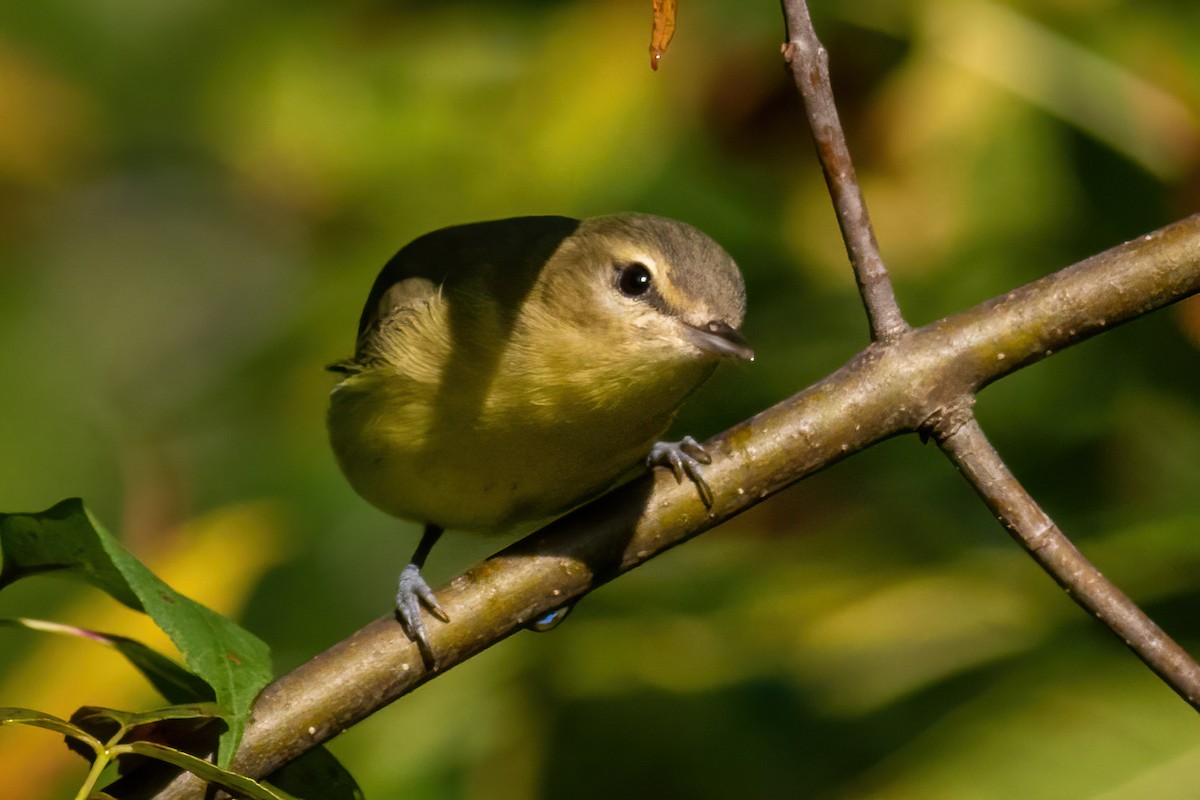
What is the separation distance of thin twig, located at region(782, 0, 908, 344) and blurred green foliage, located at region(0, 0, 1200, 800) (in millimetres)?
886

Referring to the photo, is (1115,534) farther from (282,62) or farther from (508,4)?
(282,62)

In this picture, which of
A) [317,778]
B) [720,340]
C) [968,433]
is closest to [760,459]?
[968,433]

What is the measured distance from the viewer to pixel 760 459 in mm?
2605

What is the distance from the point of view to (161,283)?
7.60m

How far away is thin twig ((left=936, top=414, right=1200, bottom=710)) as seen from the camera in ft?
6.81

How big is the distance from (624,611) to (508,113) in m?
1.47

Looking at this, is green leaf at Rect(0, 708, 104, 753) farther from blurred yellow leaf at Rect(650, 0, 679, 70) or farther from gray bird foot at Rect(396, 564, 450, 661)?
blurred yellow leaf at Rect(650, 0, 679, 70)

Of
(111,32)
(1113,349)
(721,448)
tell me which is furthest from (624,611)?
(111,32)

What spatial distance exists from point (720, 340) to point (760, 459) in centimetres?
53

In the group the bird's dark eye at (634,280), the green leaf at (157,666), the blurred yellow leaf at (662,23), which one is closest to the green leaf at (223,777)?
the green leaf at (157,666)

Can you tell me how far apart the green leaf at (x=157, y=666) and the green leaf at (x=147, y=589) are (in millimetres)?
167

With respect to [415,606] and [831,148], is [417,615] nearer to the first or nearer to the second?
[415,606]

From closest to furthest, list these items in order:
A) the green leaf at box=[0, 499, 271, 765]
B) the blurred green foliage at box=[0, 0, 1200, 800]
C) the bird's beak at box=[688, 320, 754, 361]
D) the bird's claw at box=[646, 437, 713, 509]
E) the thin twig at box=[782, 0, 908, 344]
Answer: the green leaf at box=[0, 499, 271, 765]
the thin twig at box=[782, 0, 908, 344]
the bird's claw at box=[646, 437, 713, 509]
the blurred green foliage at box=[0, 0, 1200, 800]
the bird's beak at box=[688, 320, 754, 361]

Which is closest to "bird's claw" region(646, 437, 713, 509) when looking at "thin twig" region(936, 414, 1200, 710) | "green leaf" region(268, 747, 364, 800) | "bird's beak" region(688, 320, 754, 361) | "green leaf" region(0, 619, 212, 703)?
"bird's beak" region(688, 320, 754, 361)
